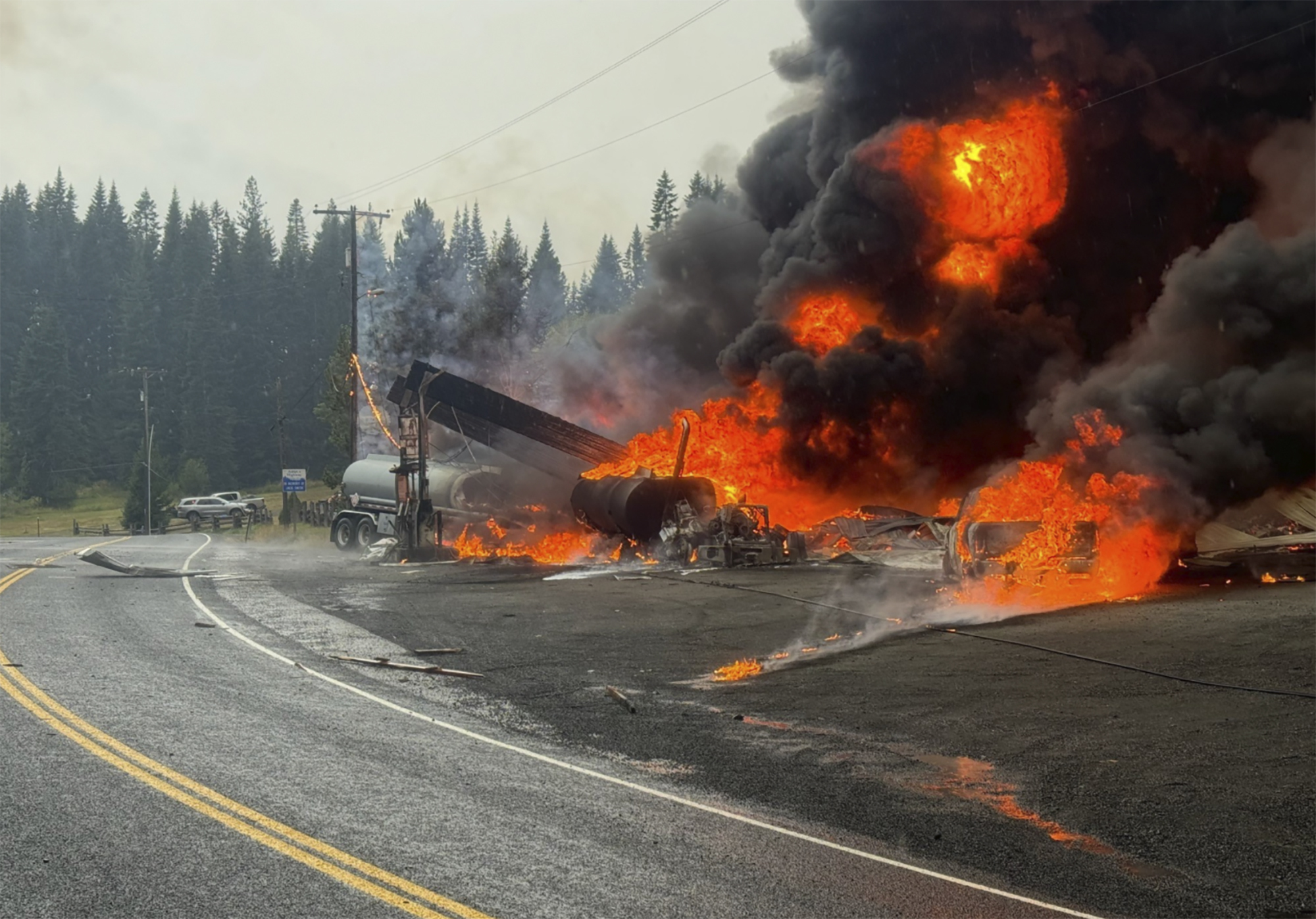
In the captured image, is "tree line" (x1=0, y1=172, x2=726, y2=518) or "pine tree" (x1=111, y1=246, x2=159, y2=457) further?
"pine tree" (x1=111, y1=246, x2=159, y2=457)

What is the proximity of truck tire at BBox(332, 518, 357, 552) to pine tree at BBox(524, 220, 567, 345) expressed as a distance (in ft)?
141

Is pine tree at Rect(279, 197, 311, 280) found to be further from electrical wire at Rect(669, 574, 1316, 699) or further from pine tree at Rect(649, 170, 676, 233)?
electrical wire at Rect(669, 574, 1316, 699)

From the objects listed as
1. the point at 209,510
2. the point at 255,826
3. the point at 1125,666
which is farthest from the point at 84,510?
the point at 255,826

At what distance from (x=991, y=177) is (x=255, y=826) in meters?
27.5

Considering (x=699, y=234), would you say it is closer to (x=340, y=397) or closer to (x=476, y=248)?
(x=340, y=397)

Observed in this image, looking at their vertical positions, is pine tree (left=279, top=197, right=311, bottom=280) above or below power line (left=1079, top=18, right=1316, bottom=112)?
above

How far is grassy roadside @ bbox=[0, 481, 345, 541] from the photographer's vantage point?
259ft

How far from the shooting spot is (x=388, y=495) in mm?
38938

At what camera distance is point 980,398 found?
3020cm

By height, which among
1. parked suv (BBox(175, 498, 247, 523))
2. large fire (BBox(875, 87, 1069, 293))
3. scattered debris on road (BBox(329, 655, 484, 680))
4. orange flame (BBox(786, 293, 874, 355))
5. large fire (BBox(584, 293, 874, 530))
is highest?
large fire (BBox(875, 87, 1069, 293))

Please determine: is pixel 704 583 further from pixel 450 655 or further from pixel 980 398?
pixel 980 398

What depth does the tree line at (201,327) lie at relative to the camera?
83.8 metres

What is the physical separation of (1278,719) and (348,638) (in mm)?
12139

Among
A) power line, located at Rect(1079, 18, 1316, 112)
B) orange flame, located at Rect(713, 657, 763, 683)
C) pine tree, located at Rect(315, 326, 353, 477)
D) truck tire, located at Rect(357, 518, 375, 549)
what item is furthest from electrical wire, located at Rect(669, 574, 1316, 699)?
pine tree, located at Rect(315, 326, 353, 477)
